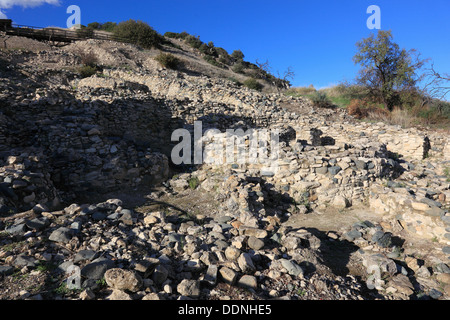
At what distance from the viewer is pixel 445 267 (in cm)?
360

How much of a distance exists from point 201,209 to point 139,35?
24102 mm

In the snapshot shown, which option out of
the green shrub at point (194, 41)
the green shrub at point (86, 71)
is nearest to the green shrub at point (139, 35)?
the green shrub at point (194, 41)

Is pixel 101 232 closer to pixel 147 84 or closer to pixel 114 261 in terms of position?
pixel 114 261

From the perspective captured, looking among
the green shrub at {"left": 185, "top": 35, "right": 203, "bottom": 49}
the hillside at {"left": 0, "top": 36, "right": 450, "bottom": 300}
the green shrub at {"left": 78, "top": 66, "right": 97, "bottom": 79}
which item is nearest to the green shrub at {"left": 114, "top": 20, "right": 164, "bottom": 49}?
the green shrub at {"left": 185, "top": 35, "right": 203, "bottom": 49}

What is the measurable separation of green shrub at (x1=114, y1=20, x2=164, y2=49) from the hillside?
14.9 m

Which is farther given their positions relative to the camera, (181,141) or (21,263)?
(181,141)

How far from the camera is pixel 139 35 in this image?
2406 cm

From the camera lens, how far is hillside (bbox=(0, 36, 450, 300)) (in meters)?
2.75

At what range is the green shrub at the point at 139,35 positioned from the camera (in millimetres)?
24000

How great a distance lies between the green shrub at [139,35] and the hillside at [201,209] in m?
14.9

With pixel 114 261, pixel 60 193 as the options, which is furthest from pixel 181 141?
pixel 114 261

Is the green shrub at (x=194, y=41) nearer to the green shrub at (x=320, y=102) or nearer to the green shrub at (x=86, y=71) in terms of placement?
the green shrub at (x=86, y=71)

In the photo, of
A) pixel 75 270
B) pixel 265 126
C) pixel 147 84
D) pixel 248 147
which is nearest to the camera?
pixel 75 270
